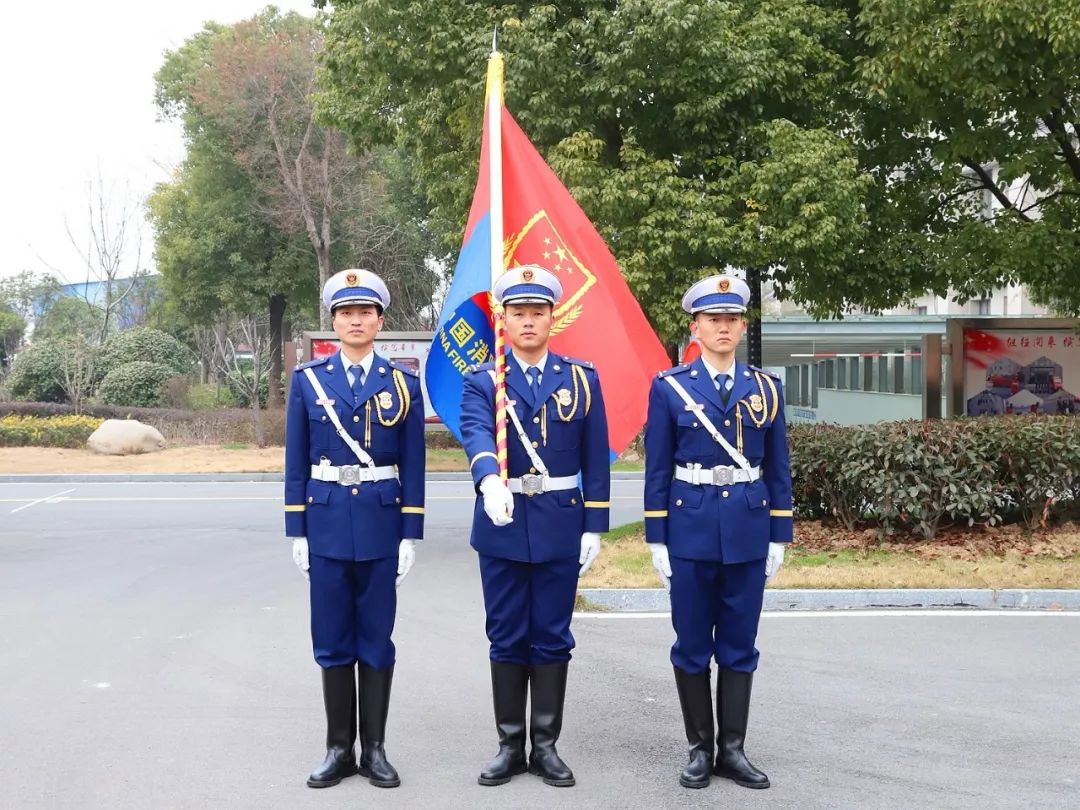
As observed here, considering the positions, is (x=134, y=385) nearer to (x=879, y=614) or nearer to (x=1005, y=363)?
(x=1005, y=363)

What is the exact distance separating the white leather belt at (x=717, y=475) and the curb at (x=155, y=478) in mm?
13860

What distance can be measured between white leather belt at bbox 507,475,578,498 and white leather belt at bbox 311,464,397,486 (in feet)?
1.71

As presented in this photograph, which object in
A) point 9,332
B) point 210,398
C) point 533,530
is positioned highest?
point 9,332

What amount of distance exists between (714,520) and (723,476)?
183 millimetres

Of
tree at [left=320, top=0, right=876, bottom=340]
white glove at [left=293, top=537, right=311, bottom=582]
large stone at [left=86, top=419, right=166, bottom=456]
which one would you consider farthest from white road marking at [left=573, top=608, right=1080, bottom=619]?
large stone at [left=86, top=419, right=166, bottom=456]

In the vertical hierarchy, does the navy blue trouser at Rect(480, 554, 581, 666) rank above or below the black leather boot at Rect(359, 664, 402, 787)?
above

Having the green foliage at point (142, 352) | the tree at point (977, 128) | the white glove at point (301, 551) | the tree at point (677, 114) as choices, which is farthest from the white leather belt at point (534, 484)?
the green foliage at point (142, 352)

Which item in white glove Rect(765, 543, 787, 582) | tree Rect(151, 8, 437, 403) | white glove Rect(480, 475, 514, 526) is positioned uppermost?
tree Rect(151, 8, 437, 403)

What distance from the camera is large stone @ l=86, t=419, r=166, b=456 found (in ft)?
74.4

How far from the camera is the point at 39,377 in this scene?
31.0m

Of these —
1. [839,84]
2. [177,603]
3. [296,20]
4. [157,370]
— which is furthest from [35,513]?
[296,20]

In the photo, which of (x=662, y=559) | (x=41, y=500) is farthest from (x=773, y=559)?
(x=41, y=500)

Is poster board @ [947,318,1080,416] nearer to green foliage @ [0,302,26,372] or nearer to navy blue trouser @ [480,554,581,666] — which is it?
navy blue trouser @ [480,554,581,666]

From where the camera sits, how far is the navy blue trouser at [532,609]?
4645 mm
